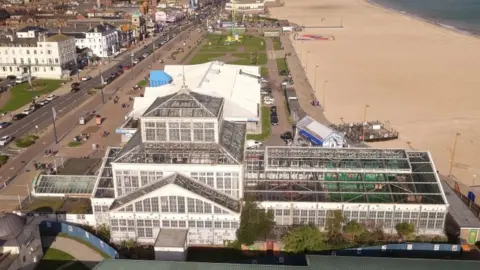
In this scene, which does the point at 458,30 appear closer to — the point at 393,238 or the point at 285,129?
the point at 285,129

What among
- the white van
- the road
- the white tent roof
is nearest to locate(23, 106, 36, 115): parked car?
the road

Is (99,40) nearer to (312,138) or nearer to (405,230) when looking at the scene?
(312,138)

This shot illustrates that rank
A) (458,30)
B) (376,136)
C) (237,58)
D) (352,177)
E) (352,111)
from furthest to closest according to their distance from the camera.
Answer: (458,30) → (237,58) → (352,111) → (376,136) → (352,177)

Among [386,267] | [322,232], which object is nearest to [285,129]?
[322,232]

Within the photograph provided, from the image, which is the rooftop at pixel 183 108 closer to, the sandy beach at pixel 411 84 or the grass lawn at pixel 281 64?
the sandy beach at pixel 411 84

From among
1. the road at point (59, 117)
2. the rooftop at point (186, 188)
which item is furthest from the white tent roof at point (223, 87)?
the rooftop at point (186, 188)

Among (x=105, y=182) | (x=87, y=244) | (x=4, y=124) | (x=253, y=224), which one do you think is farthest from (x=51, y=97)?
(x=253, y=224)
